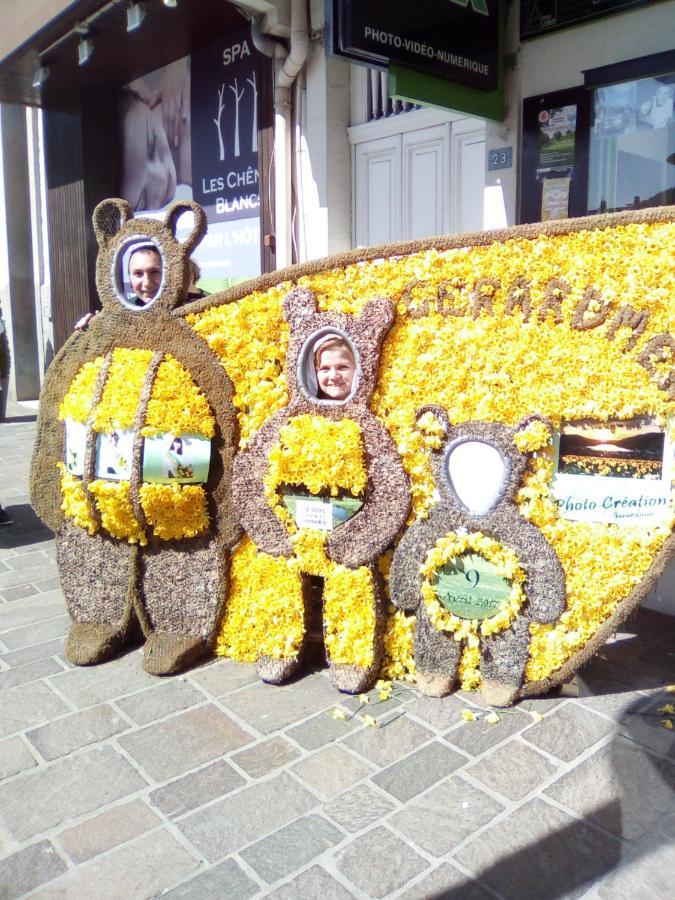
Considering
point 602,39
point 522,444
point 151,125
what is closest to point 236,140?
point 151,125

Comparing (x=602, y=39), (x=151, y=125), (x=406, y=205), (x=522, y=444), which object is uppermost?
(x=151, y=125)

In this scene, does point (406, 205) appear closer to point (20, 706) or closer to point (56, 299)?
point (20, 706)

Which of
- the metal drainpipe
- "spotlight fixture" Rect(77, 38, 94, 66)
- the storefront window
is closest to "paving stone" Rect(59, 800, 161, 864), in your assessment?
the storefront window

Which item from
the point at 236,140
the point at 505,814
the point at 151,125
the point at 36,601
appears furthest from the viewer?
the point at 151,125

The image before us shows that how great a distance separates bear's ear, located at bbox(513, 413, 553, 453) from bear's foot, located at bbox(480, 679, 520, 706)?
94 cm

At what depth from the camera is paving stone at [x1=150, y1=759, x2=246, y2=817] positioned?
254cm

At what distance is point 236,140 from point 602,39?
12.4 feet

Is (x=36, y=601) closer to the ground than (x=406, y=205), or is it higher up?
closer to the ground

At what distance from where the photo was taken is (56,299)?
1031cm

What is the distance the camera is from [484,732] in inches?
115

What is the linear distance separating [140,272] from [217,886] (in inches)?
97.8

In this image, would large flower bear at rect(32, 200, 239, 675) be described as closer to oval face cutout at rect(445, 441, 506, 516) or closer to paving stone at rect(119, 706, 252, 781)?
paving stone at rect(119, 706, 252, 781)

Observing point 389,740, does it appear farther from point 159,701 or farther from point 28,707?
point 28,707

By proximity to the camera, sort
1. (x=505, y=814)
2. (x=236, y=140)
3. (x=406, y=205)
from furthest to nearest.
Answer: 1. (x=236, y=140)
2. (x=406, y=205)
3. (x=505, y=814)
